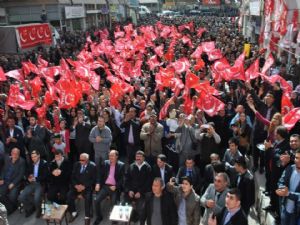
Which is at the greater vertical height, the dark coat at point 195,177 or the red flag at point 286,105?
the red flag at point 286,105

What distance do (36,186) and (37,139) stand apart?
114cm

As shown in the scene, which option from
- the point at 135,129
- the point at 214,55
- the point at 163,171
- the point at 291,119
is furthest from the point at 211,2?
the point at 163,171

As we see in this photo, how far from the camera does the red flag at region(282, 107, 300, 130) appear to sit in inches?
282

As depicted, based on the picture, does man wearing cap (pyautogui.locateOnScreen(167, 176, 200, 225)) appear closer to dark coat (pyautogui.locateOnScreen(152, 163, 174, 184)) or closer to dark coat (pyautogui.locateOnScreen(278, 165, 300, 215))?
dark coat (pyautogui.locateOnScreen(152, 163, 174, 184))

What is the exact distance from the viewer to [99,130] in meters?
7.93

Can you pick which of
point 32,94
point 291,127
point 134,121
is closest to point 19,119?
point 32,94

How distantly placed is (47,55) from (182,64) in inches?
369

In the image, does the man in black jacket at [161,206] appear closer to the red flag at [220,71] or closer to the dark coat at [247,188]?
the dark coat at [247,188]

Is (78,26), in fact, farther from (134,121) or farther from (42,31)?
(134,121)

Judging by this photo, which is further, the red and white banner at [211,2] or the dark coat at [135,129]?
the red and white banner at [211,2]

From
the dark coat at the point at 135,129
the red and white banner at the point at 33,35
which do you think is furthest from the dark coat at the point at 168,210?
the red and white banner at the point at 33,35

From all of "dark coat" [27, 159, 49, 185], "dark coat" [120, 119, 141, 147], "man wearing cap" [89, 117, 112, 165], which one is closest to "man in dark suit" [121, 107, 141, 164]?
"dark coat" [120, 119, 141, 147]

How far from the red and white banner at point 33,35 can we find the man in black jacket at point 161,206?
51.2 ft

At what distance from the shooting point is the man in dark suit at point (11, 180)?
760cm
